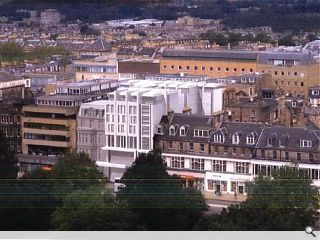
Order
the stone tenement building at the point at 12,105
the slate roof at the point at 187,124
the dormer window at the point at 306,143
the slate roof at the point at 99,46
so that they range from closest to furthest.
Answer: the stone tenement building at the point at 12,105
the slate roof at the point at 187,124
the dormer window at the point at 306,143
the slate roof at the point at 99,46

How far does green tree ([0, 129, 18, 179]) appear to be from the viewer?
110 inches

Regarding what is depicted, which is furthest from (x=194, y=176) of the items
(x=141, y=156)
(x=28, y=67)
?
(x=28, y=67)

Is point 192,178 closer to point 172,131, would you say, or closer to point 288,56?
point 172,131

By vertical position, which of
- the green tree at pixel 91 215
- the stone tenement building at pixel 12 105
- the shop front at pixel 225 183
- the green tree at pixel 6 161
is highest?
the stone tenement building at pixel 12 105

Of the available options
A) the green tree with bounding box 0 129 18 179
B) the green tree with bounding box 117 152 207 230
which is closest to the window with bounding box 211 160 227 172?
the green tree with bounding box 117 152 207 230

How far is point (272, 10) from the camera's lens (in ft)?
13.0

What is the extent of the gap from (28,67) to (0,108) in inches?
59.6

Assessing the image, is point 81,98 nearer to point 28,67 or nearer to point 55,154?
point 55,154

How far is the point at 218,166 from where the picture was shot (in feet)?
11.5

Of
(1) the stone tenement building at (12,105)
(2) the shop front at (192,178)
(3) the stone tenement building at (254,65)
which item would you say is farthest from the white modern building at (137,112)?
(3) the stone tenement building at (254,65)

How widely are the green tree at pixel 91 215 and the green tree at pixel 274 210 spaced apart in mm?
238

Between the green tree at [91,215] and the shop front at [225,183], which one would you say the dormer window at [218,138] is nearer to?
the shop front at [225,183]

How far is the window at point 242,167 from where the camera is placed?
3.32 metres

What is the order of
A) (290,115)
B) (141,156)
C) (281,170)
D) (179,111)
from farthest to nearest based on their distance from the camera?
(290,115), (179,111), (141,156), (281,170)
